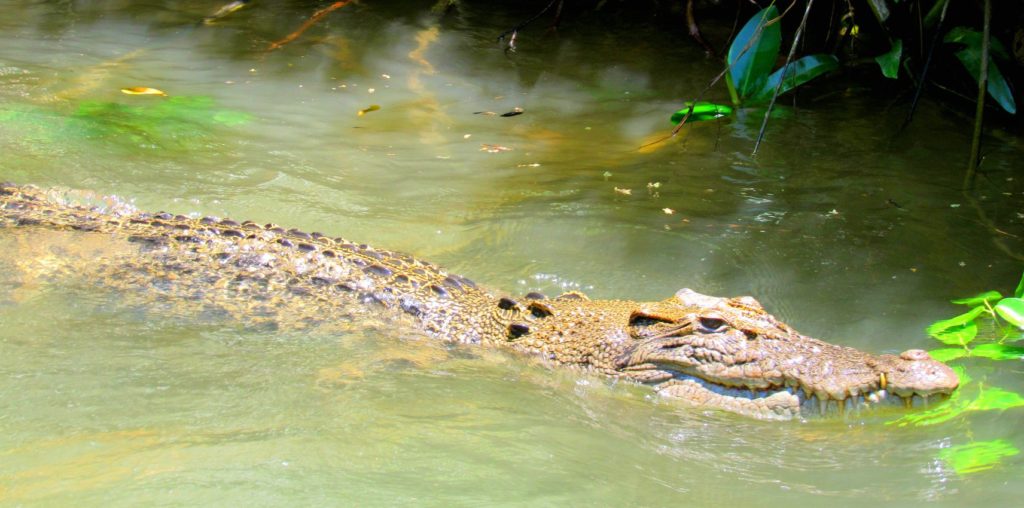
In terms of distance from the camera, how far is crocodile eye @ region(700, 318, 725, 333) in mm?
4258

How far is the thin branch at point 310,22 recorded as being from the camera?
9.80m

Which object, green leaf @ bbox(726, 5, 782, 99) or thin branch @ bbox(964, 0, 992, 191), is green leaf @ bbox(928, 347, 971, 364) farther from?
green leaf @ bbox(726, 5, 782, 99)

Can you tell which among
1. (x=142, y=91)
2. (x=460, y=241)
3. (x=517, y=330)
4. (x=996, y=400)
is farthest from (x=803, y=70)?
(x=142, y=91)

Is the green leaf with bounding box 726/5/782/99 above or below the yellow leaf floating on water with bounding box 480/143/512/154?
above

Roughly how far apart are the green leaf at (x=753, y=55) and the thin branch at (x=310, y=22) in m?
5.23

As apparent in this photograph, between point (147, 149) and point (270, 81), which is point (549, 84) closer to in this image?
point (270, 81)

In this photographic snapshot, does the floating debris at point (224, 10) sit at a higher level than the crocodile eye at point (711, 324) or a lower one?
higher

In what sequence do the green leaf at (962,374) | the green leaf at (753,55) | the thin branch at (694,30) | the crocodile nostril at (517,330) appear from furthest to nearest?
the thin branch at (694,30) < the green leaf at (753,55) < the crocodile nostril at (517,330) < the green leaf at (962,374)

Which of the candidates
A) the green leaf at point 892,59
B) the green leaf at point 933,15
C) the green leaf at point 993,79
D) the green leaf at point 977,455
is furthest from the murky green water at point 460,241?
the green leaf at point 933,15

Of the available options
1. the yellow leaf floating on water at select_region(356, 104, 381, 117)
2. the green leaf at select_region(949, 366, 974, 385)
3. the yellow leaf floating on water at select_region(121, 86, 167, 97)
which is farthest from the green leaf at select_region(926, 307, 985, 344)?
the yellow leaf floating on water at select_region(121, 86, 167, 97)

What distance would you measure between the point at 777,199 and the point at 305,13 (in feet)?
22.1

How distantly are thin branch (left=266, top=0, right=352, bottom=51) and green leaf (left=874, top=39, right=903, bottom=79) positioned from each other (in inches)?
238

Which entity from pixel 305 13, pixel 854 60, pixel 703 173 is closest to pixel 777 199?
pixel 703 173

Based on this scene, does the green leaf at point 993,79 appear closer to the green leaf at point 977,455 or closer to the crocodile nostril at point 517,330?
the green leaf at point 977,455
